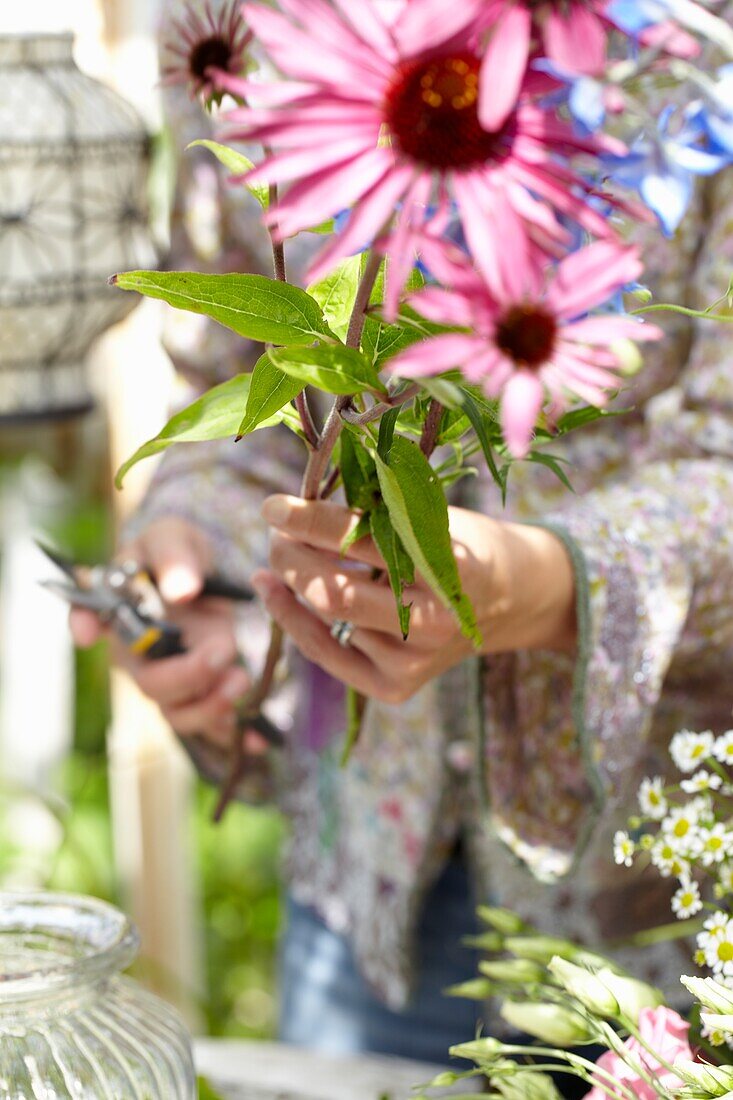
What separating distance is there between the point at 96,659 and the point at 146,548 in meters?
1.26

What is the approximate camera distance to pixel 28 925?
47 centimetres

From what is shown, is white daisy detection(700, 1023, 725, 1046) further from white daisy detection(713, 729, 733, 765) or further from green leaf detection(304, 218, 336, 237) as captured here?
green leaf detection(304, 218, 336, 237)

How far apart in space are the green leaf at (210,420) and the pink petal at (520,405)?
161 millimetres

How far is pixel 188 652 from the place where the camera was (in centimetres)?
67

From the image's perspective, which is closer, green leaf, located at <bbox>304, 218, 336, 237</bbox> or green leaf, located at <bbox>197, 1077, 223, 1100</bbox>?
green leaf, located at <bbox>304, 218, 336, 237</bbox>

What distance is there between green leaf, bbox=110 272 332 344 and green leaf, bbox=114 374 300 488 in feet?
0.19

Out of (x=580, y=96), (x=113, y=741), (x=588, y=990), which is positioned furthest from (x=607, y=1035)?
(x=113, y=741)

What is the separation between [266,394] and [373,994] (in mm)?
626

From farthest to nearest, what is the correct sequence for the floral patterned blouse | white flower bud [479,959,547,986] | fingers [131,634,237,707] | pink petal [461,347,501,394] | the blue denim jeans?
the blue denim jeans → fingers [131,634,237,707] → the floral patterned blouse → white flower bud [479,959,547,986] → pink petal [461,347,501,394]

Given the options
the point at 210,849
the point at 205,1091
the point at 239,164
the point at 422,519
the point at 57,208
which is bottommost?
the point at 210,849

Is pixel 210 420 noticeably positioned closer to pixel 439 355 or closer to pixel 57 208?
pixel 439 355

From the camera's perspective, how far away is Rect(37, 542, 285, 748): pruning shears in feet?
2.06

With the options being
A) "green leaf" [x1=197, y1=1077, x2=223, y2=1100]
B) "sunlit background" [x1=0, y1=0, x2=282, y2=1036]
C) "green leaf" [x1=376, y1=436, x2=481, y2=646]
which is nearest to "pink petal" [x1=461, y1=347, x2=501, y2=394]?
"green leaf" [x1=376, y1=436, x2=481, y2=646]

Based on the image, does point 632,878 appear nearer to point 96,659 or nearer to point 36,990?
point 36,990
